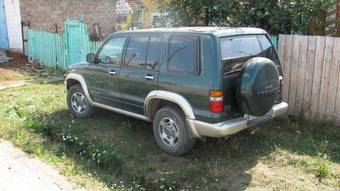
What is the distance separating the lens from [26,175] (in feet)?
16.5

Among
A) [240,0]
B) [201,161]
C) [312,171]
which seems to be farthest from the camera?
[240,0]

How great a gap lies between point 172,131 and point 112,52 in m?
1.84

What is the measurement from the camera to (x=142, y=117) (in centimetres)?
595

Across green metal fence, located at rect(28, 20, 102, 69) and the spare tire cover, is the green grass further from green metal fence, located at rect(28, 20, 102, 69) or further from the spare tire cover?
green metal fence, located at rect(28, 20, 102, 69)

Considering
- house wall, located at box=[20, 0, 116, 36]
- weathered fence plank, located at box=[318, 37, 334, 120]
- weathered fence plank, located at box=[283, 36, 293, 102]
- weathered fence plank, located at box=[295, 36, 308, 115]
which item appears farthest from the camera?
house wall, located at box=[20, 0, 116, 36]

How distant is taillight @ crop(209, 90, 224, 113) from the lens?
4.80 m

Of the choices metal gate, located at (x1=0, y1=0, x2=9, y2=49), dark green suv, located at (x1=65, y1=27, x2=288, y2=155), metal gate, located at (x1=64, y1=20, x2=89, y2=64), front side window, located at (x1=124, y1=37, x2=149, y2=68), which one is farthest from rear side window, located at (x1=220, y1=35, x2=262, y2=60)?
metal gate, located at (x1=0, y1=0, x2=9, y2=49)

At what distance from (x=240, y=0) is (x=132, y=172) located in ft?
16.3

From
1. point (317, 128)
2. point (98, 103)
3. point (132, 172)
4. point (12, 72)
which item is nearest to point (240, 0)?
point (317, 128)

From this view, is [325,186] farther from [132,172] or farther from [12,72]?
[12,72]

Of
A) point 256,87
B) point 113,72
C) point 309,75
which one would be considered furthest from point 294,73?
point 113,72

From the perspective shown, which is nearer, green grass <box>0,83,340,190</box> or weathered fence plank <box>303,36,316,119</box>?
green grass <box>0,83,340,190</box>

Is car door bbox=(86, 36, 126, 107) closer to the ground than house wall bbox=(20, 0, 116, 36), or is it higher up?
closer to the ground

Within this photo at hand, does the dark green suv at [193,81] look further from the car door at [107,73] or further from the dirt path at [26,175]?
the dirt path at [26,175]
